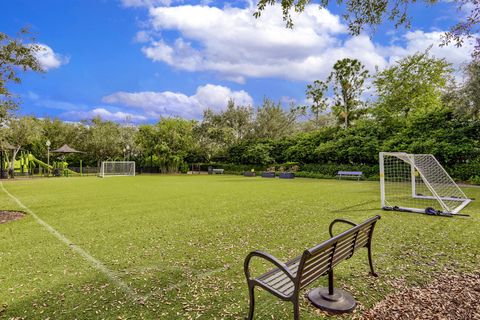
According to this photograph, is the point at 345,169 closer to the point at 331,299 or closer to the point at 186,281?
the point at 331,299

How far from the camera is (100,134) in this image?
38250 mm

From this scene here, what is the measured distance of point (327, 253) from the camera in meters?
2.61

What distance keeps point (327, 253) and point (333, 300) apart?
37.7 inches

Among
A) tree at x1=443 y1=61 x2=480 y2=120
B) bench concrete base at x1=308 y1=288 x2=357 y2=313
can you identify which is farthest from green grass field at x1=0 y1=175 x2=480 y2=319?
tree at x1=443 y1=61 x2=480 y2=120

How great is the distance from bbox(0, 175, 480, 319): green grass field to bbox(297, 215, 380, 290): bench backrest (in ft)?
2.13

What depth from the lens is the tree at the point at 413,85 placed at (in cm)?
2617

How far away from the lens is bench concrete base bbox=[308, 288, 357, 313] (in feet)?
9.94

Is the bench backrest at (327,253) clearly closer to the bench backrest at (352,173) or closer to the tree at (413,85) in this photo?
the bench backrest at (352,173)

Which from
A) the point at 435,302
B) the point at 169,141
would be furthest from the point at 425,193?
the point at 169,141

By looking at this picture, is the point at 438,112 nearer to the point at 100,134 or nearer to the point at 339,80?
the point at 339,80

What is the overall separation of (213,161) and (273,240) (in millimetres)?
32654

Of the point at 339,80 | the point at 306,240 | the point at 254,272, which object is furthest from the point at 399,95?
the point at 254,272

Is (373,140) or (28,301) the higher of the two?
(373,140)

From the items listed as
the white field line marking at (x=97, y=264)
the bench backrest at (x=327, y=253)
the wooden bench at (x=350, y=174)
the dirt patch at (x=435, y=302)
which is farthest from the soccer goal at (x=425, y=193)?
the white field line marking at (x=97, y=264)
